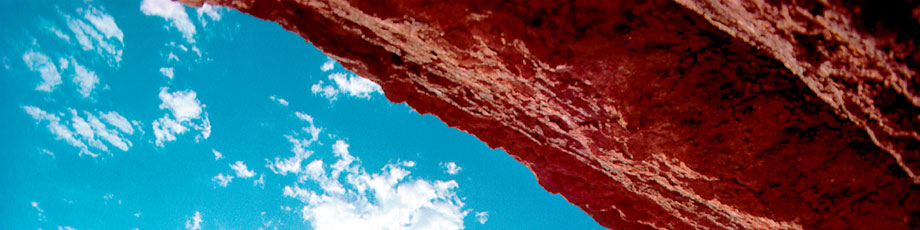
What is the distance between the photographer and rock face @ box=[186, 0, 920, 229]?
79.3 inches

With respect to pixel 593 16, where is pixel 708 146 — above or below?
below

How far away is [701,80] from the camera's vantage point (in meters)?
2.71

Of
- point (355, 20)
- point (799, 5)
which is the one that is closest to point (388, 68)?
point (355, 20)

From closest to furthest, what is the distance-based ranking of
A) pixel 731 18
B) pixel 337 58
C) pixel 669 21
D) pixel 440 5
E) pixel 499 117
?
pixel 731 18, pixel 669 21, pixel 440 5, pixel 337 58, pixel 499 117

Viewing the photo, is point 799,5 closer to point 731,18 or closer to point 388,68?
point 731,18

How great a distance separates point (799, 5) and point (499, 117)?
102 inches

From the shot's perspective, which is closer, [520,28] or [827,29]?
[827,29]

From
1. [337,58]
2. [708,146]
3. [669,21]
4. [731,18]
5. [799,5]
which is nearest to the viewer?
[799,5]

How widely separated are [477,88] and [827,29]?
2431 mm

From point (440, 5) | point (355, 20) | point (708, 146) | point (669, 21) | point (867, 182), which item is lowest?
point (867, 182)

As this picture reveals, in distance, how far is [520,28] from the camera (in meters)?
2.73

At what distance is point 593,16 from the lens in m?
2.54

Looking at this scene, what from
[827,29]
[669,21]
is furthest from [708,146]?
[827,29]

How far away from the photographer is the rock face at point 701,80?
2.01 m
